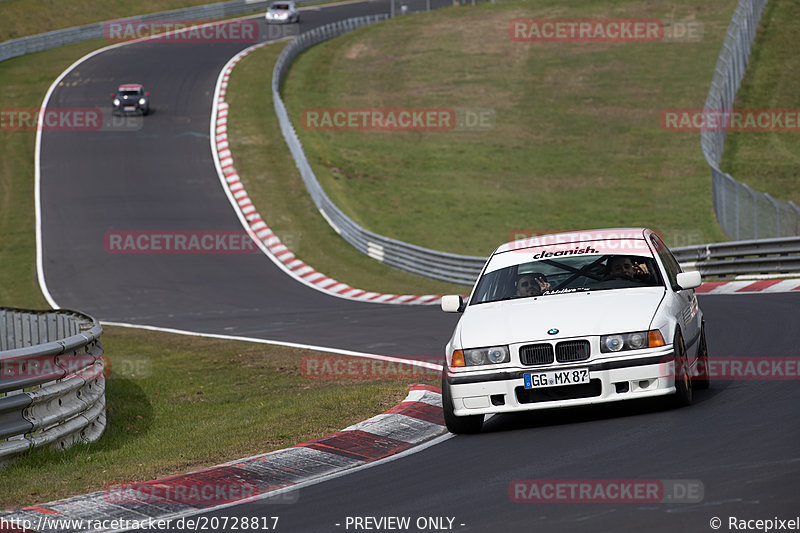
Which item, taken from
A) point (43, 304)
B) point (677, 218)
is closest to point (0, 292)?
point (43, 304)

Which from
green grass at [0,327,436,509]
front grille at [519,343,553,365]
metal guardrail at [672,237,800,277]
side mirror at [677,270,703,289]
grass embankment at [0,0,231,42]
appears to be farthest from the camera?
grass embankment at [0,0,231,42]

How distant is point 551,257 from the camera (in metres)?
10.4

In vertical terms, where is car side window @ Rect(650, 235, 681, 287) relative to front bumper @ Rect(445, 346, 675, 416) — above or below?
above

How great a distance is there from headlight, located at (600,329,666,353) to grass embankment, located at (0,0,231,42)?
6248cm

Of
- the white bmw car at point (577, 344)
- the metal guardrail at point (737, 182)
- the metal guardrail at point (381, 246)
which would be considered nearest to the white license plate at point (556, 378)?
the white bmw car at point (577, 344)

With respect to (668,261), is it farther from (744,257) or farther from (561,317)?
(744,257)

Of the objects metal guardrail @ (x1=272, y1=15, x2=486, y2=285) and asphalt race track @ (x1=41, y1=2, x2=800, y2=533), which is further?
metal guardrail @ (x1=272, y1=15, x2=486, y2=285)

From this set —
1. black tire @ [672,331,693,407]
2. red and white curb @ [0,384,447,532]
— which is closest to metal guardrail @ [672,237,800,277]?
black tire @ [672,331,693,407]

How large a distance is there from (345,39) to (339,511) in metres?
62.5

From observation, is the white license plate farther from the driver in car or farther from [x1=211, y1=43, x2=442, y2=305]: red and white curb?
[x1=211, y1=43, x2=442, y2=305]: red and white curb

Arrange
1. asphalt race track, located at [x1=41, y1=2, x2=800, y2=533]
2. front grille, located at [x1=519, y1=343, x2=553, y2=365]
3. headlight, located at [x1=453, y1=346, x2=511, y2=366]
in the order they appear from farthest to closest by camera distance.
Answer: headlight, located at [x1=453, y1=346, x2=511, y2=366], front grille, located at [x1=519, y1=343, x2=553, y2=365], asphalt race track, located at [x1=41, y1=2, x2=800, y2=533]

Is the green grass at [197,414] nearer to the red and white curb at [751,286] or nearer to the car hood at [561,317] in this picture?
the car hood at [561,317]

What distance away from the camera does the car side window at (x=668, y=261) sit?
1022 centimetres

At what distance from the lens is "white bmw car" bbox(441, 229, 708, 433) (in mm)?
8758
